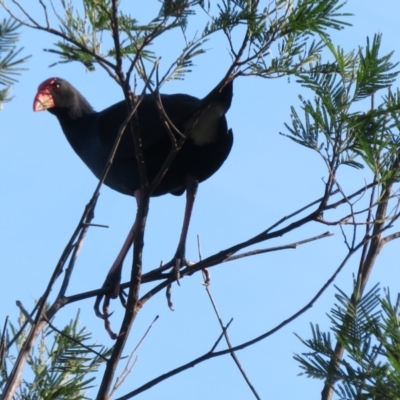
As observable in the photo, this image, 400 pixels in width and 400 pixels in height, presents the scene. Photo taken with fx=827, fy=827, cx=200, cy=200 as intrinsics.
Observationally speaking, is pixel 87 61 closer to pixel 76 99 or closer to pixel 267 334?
pixel 267 334

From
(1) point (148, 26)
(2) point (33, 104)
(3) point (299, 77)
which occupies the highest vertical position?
(2) point (33, 104)

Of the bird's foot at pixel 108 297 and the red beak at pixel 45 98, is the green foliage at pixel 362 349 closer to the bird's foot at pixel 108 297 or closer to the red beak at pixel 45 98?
the bird's foot at pixel 108 297

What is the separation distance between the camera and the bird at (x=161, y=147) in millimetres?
3658

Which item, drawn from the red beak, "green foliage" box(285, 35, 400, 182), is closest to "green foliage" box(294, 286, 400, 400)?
"green foliage" box(285, 35, 400, 182)

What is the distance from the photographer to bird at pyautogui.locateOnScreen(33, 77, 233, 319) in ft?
12.0

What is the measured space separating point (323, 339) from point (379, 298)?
135mm

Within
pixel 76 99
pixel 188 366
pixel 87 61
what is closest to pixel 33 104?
pixel 76 99

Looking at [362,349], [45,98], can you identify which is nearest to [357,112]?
[362,349]

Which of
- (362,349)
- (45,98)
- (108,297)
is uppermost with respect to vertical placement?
(45,98)

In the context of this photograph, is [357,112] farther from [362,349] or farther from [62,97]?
[62,97]

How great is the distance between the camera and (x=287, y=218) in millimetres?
2404

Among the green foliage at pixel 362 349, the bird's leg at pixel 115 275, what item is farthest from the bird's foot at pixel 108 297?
the green foliage at pixel 362 349

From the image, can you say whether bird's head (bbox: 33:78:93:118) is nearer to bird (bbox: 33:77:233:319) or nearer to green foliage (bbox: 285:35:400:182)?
bird (bbox: 33:77:233:319)

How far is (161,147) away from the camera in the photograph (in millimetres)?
3945
